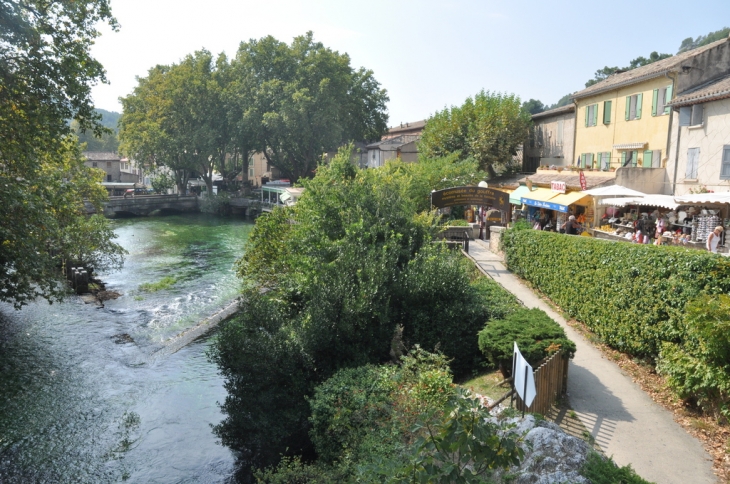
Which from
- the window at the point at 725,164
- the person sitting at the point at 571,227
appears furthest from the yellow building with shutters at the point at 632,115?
the person sitting at the point at 571,227

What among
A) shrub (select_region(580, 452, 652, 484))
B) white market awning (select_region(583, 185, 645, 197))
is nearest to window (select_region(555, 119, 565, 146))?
white market awning (select_region(583, 185, 645, 197))

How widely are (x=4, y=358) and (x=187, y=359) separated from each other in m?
5.87

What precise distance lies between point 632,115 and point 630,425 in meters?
24.2

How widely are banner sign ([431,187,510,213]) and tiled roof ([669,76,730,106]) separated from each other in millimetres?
8698

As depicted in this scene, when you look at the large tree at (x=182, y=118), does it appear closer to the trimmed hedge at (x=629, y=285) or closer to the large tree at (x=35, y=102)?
the large tree at (x=35, y=102)

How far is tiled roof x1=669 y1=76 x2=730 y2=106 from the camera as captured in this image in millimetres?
23172

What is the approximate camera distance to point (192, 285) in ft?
97.9

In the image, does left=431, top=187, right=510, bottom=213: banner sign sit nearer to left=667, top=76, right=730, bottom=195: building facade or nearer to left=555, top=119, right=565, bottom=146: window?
left=667, top=76, right=730, bottom=195: building facade

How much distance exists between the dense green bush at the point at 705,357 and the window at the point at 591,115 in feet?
83.9

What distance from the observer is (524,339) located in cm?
1209

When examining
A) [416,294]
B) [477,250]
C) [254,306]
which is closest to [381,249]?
[416,294]

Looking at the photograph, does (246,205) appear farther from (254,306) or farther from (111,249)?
(254,306)

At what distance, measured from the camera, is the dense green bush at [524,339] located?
38.8 ft

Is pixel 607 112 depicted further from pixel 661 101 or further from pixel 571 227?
pixel 571 227
